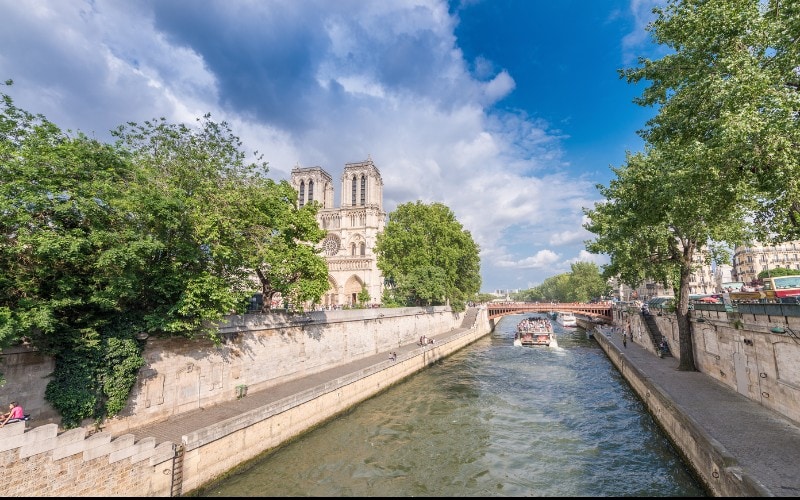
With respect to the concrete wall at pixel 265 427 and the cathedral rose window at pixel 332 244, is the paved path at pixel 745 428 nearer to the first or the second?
→ the concrete wall at pixel 265 427

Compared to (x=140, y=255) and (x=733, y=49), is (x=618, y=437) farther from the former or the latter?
(x=140, y=255)

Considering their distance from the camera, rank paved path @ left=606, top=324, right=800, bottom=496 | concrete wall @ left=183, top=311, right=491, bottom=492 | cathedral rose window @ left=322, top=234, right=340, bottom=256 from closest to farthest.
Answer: paved path @ left=606, top=324, right=800, bottom=496
concrete wall @ left=183, top=311, right=491, bottom=492
cathedral rose window @ left=322, top=234, right=340, bottom=256

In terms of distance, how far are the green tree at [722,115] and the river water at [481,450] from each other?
8436 mm

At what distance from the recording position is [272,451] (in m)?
12.9

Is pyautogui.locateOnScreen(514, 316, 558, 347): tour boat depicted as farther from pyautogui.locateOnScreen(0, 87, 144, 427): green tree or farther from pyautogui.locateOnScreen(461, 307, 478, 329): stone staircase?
pyautogui.locateOnScreen(0, 87, 144, 427): green tree

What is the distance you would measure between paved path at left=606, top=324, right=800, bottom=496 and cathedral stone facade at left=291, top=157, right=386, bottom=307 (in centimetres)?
4933

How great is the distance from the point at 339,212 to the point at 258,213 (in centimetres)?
5506

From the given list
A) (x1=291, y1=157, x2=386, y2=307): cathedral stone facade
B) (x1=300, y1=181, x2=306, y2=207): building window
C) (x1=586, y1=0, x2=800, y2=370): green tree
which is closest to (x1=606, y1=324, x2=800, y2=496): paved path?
(x1=586, y1=0, x2=800, y2=370): green tree

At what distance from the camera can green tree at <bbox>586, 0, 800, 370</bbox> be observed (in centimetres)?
919

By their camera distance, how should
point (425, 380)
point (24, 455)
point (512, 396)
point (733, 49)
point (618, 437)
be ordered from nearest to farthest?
point (24, 455) → point (733, 49) → point (618, 437) → point (512, 396) → point (425, 380)

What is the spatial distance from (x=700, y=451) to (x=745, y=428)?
250cm

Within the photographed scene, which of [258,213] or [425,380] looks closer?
[258,213]

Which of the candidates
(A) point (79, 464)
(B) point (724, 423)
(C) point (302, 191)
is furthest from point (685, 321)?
(C) point (302, 191)

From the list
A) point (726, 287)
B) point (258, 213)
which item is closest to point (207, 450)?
point (258, 213)
